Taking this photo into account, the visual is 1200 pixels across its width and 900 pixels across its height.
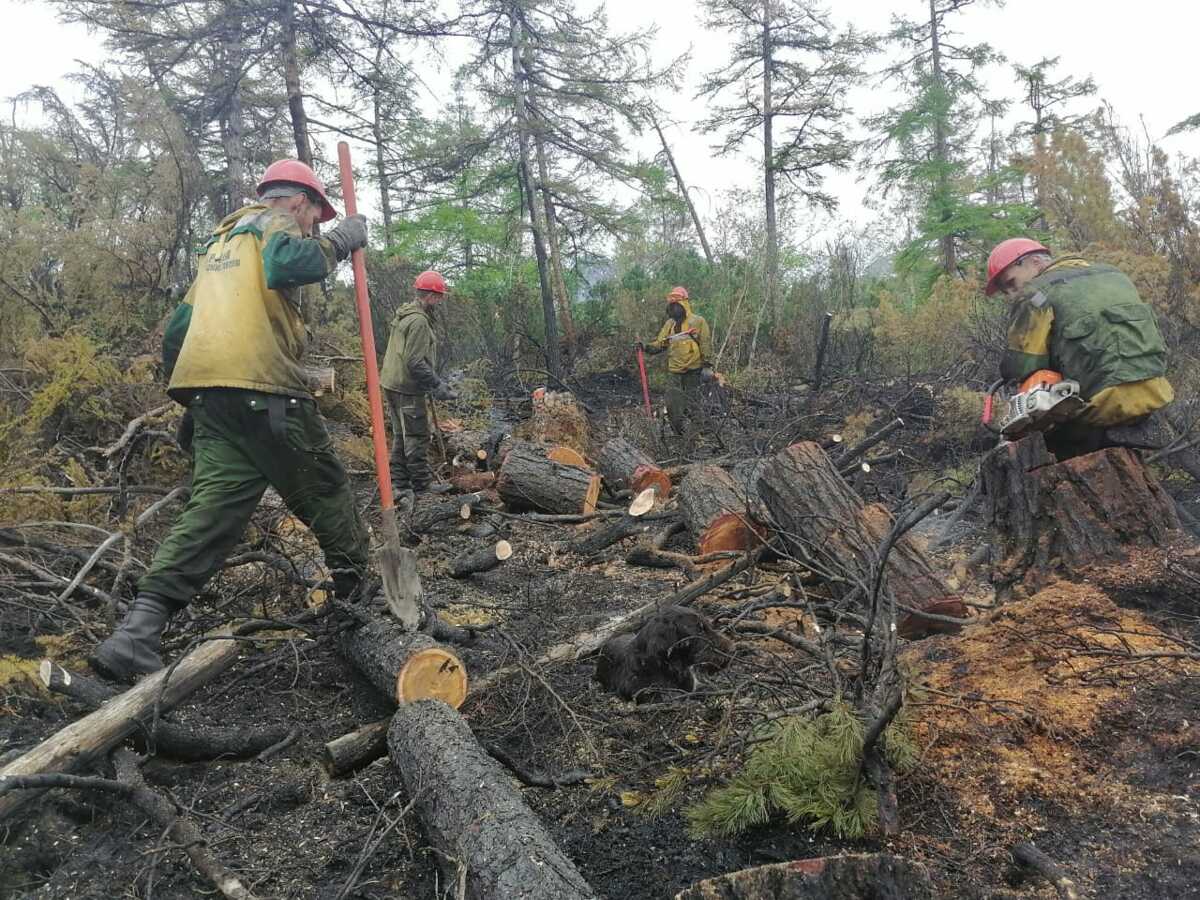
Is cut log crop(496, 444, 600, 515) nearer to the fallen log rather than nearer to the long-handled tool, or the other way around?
the long-handled tool

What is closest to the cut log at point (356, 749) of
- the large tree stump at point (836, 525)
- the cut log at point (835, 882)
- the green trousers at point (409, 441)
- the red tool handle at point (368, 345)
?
the red tool handle at point (368, 345)

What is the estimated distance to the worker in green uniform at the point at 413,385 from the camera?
24.1 ft

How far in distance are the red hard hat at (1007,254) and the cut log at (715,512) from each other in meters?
2.01

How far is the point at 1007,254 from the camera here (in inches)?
171

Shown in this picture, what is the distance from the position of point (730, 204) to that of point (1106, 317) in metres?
12.7

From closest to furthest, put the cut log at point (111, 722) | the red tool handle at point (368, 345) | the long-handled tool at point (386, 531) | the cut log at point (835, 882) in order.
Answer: the cut log at point (835, 882), the cut log at point (111, 722), the long-handled tool at point (386, 531), the red tool handle at point (368, 345)

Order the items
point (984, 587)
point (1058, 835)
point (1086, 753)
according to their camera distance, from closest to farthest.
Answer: point (1058, 835)
point (1086, 753)
point (984, 587)

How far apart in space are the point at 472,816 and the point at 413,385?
18.9 ft

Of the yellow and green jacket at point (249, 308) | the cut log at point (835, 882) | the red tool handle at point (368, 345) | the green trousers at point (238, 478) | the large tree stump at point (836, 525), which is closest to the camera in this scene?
the cut log at point (835, 882)

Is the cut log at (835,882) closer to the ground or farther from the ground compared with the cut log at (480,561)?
farther from the ground

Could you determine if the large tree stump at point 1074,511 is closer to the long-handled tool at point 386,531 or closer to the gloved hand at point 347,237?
the long-handled tool at point 386,531

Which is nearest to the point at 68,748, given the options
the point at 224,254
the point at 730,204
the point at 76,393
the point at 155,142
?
the point at 224,254

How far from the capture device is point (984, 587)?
4574mm

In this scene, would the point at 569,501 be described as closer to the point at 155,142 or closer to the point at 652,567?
the point at 652,567
